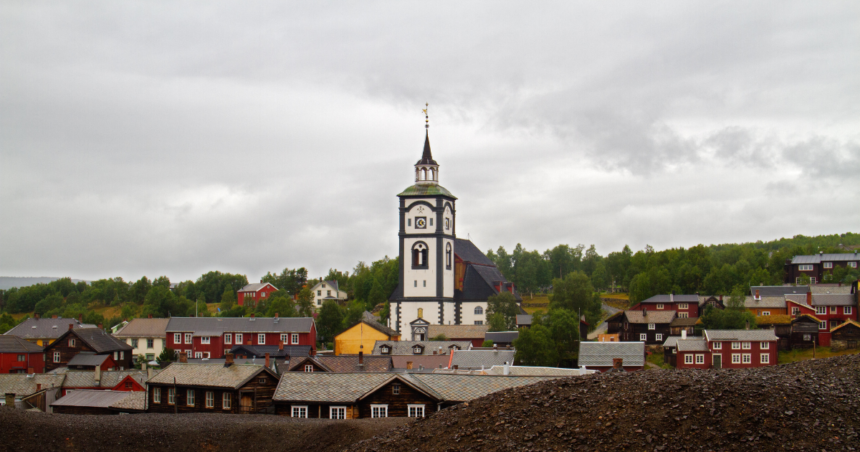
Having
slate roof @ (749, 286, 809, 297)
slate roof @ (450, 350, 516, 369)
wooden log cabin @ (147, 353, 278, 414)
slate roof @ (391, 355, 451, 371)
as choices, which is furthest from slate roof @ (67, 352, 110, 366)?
slate roof @ (749, 286, 809, 297)

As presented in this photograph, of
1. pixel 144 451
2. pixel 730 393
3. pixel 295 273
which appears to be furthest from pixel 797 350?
pixel 295 273

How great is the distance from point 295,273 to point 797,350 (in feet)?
358

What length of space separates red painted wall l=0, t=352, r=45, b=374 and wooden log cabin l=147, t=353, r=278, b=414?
33538 millimetres

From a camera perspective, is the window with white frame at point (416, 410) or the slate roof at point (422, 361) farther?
the slate roof at point (422, 361)

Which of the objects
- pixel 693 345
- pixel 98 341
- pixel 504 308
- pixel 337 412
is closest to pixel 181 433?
pixel 337 412

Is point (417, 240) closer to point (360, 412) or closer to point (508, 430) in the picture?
point (360, 412)

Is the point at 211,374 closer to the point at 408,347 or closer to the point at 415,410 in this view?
the point at 415,410

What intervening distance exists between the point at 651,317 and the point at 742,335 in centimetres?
1388

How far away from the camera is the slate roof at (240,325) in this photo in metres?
80.0

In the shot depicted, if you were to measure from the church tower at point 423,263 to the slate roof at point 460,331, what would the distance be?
87.1 inches

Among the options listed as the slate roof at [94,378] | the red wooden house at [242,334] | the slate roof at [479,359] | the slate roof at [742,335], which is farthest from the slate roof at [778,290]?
the slate roof at [94,378]

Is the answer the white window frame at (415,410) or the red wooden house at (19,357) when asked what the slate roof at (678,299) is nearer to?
the white window frame at (415,410)

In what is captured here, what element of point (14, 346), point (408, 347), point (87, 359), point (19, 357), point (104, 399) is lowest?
point (104, 399)

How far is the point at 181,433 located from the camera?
1248 inches
